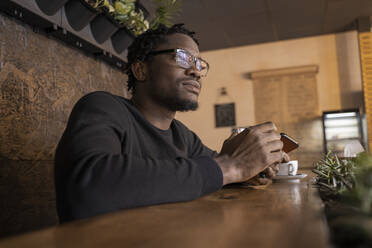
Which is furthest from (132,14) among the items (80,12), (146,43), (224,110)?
(224,110)

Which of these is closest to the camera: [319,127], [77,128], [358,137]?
[77,128]

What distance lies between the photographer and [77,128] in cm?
93

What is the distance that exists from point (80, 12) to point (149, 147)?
1173 millimetres

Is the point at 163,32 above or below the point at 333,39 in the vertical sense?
below

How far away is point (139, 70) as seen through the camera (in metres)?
1.65

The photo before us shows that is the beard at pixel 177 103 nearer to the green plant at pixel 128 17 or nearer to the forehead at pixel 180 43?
the forehead at pixel 180 43

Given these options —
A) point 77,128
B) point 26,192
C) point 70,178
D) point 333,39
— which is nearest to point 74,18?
point 26,192

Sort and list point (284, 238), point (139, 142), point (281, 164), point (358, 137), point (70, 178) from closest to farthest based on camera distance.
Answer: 1. point (284, 238)
2. point (70, 178)
3. point (139, 142)
4. point (281, 164)
5. point (358, 137)

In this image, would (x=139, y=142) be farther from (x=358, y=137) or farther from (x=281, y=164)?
(x=358, y=137)

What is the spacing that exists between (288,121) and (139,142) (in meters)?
5.08

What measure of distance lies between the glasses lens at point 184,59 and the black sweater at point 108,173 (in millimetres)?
520

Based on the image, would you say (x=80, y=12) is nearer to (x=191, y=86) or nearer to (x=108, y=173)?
(x=191, y=86)

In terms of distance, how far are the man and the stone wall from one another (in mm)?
498

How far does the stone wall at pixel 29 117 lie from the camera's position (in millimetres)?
1491
